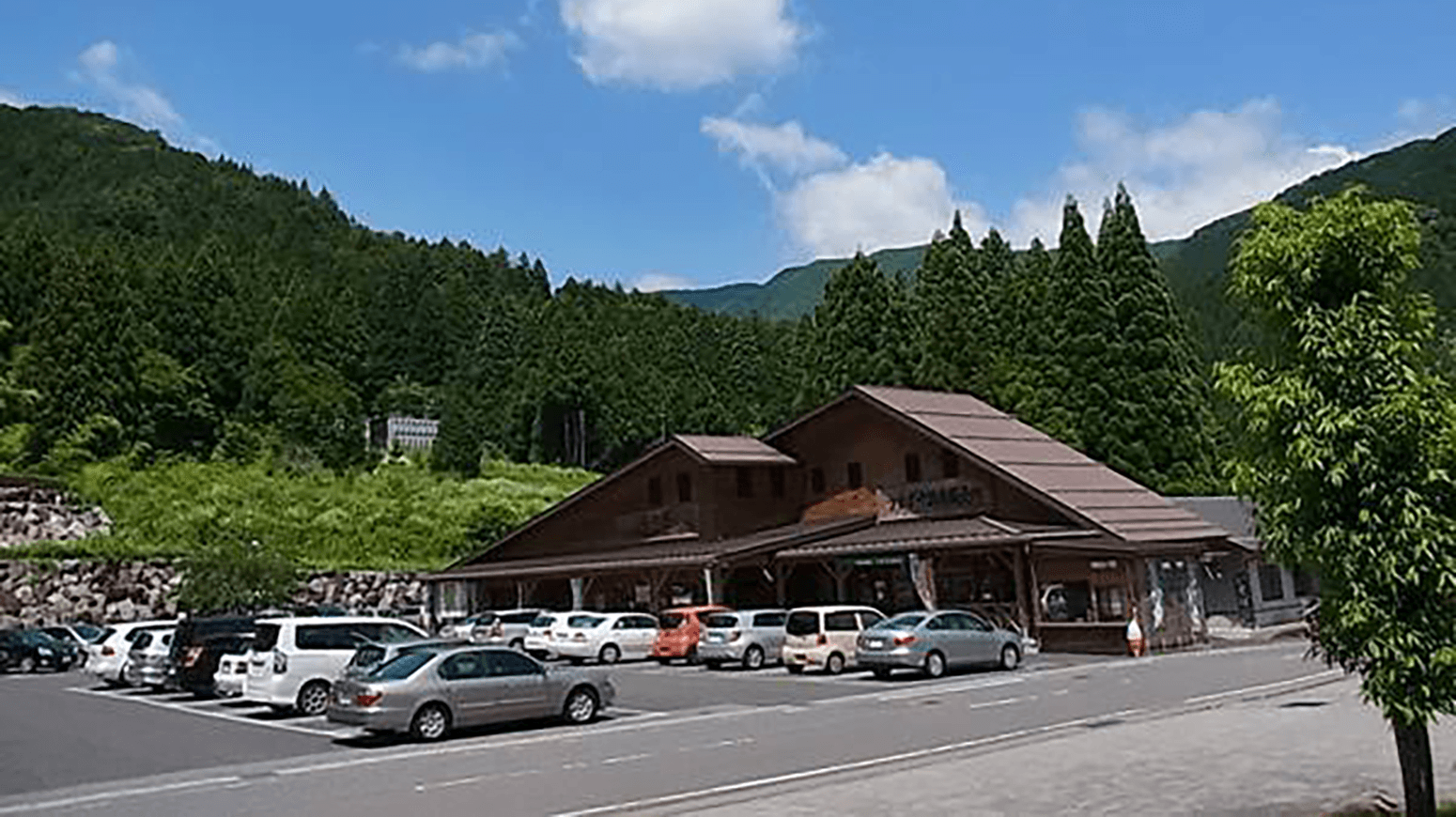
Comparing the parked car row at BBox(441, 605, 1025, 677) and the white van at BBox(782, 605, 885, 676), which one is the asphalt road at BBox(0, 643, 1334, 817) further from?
the white van at BBox(782, 605, 885, 676)

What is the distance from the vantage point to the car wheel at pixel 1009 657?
3088 centimetres

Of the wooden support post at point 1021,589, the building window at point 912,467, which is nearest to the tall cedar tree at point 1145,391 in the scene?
the building window at point 912,467

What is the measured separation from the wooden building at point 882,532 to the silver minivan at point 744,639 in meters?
5.46

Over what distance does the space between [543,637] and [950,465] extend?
12994 millimetres

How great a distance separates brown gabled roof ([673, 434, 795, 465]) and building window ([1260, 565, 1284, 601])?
15.2 metres

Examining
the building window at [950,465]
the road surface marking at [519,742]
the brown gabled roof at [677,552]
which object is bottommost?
the road surface marking at [519,742]

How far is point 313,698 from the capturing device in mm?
24859

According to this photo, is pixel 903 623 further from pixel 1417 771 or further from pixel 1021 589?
pixel 1417 771

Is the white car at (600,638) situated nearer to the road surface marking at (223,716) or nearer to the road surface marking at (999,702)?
the road surface marking at (223,716)

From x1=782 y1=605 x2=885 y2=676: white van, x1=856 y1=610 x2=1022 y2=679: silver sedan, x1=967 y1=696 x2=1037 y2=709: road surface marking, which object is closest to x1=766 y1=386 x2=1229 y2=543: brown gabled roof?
x1=856 y1=610 x2=1022 y2=679: silver sedan

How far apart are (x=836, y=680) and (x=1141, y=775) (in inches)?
650

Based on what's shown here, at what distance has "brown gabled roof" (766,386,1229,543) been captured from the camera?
37.1m

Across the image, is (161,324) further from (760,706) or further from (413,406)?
(760,706)

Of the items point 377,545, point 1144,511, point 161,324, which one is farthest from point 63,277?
point 1144,511
